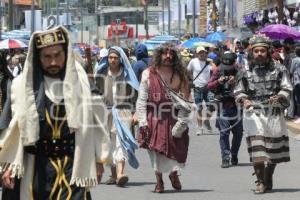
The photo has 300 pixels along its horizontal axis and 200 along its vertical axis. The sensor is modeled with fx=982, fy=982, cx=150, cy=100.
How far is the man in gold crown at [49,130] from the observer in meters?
6.75

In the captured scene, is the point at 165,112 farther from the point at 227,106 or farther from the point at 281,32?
the point at 281,32

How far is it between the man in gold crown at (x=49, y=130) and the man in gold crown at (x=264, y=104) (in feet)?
14.3

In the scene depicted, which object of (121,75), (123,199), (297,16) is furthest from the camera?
(297,16)

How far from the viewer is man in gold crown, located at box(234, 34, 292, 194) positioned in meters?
10.9

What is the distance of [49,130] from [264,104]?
4.58 metres

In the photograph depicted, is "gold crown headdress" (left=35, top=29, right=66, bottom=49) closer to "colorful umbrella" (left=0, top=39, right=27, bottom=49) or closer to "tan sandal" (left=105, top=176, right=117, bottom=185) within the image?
"tan sandal" (left=105, top=176, right=117, bottom=185)

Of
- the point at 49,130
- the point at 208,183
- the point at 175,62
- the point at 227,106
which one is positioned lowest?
the point at 208,183

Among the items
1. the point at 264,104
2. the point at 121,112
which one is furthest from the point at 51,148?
the point at 121,112

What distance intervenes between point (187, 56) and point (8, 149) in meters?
24.5

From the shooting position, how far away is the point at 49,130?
6805mm

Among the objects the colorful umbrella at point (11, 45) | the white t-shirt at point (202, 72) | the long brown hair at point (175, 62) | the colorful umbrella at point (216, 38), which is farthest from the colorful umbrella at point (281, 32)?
the long brown hair at point (175, 62)

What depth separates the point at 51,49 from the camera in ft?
22.1

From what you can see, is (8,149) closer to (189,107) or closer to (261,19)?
(189,107)

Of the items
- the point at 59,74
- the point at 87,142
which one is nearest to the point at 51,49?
the point at 59,74
